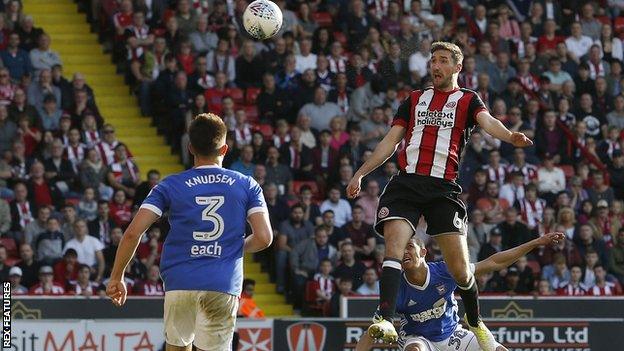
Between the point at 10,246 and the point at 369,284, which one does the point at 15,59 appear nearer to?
the point at 10,246

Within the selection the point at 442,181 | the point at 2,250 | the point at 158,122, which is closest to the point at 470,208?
the point at 158,122

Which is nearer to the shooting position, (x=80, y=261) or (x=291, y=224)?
(x=80, y=261)

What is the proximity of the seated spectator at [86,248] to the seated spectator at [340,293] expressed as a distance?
2.84m

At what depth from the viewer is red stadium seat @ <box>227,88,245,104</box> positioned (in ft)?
72.8

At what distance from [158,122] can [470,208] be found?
15.8ft

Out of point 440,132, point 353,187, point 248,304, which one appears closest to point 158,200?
point 353,187

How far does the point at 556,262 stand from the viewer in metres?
20.7

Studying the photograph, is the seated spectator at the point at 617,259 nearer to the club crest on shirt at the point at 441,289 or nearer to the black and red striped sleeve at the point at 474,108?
the club crest on shirt at the point at 441,289

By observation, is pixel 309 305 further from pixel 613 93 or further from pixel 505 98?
pixel 613 93

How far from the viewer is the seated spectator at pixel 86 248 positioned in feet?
62.2

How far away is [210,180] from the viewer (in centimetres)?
973

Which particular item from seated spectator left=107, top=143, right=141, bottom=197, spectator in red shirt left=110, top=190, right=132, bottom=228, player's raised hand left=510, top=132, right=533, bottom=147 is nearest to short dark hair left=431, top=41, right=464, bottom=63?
player's raised hand left=510, top=132, right=533, bottom=147

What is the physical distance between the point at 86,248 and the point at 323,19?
6855mm

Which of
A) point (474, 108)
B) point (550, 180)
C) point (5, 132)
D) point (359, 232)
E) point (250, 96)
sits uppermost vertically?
point (250, 96)
